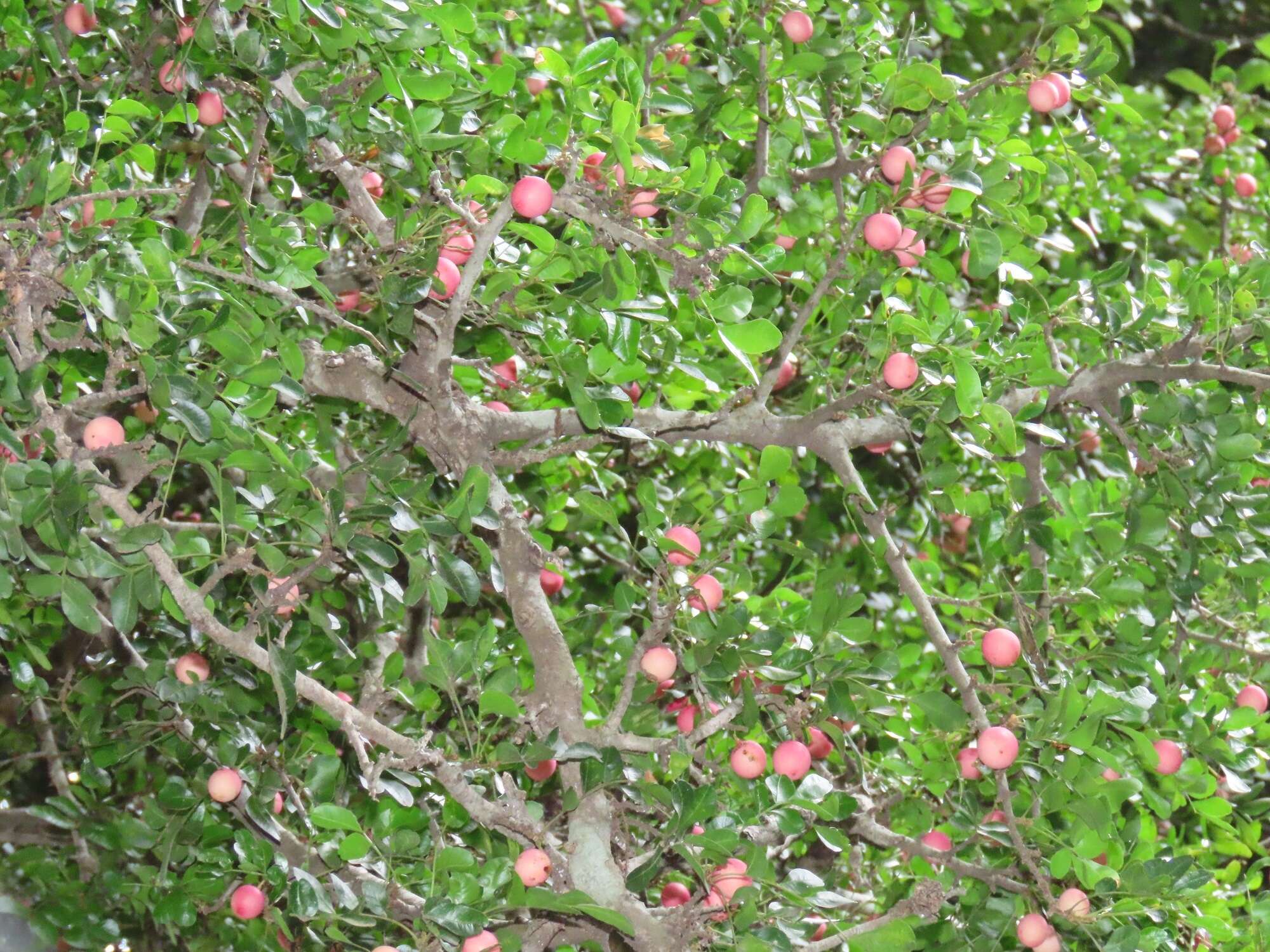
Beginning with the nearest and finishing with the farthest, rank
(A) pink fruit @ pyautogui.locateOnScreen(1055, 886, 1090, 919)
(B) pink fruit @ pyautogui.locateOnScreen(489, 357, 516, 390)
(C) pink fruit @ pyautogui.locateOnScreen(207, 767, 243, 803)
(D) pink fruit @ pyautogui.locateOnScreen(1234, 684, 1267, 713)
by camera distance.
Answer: (A) pink fruit @ pyautogui.locateOnScreen(1055, 886, 1090, 919), (C) pink fruit @ pyautogui.locateOnScreen(207, 767, 243, 803), (D) pink fruit @ pyautogui.locateOnScreen(1234, 684, 1267, 713), (B) pink fruit @ pyautogui.locateOnScreen(489, 357, 516, 390)

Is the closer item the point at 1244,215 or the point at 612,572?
the point at 612,572

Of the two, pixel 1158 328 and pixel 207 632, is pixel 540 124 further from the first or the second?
pixel 1158 328

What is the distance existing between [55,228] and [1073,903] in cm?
108

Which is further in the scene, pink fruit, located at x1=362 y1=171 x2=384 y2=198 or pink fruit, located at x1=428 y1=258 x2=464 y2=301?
pink fruit, located at x1=362 y1=171 x2=384 y2=198

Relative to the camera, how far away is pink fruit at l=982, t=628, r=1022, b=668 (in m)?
1.43

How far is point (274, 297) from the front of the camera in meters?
1.31

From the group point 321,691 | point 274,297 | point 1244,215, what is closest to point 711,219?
point 274,297

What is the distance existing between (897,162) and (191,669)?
2.92ft

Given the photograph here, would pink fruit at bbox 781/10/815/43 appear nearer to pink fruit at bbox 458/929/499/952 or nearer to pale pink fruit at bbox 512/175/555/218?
pale pink fruit at bbox 512/175/555/218

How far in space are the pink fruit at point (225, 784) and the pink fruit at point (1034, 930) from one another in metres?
0.79

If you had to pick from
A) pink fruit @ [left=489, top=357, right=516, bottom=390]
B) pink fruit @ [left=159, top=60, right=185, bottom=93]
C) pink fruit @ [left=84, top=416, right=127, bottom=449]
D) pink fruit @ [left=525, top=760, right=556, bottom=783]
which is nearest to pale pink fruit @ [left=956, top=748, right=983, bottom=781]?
pink fruit @ [left=525, top=760, right=556, bottom=783]

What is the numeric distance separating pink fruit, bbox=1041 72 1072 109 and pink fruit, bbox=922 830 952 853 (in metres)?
0.80

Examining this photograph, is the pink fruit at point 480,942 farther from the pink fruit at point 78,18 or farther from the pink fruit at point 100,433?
the pink fruit at point 78,18

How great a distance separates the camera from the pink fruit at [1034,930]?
1.35 metres
